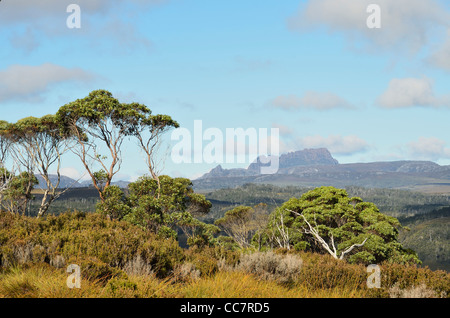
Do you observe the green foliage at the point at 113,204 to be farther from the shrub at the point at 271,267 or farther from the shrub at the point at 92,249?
the shrub at the point at 271,267

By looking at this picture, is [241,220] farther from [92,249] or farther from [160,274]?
[92,249]

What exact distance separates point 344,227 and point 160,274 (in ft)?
88.9

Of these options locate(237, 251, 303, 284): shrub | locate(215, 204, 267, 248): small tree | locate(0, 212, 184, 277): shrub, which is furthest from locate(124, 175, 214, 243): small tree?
locate(215, 204, 267, 248): small tree

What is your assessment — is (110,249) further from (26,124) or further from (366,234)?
(26,124)

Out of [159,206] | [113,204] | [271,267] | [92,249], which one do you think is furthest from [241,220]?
[92,249]

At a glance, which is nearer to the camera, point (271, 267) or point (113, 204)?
point (271, 267)

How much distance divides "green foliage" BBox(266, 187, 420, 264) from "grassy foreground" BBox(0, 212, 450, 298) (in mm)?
21689

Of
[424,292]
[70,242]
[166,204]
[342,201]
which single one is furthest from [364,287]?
[342,201]

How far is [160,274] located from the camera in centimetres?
962

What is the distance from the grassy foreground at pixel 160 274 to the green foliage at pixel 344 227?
21.7m

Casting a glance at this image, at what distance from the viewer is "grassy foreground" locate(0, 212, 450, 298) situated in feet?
24.0

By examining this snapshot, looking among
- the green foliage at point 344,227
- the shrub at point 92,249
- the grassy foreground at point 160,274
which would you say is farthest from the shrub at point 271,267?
the green foliage at point 344,227

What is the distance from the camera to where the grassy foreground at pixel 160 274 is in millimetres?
7301
